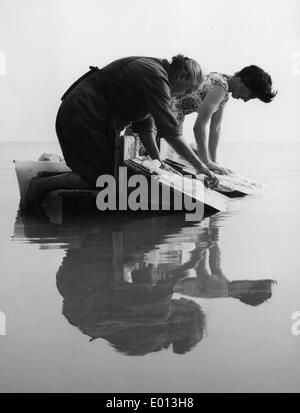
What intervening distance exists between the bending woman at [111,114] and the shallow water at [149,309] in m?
0.59

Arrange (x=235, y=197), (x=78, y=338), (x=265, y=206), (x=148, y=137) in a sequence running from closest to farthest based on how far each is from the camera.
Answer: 1. (x=78, y=338)
2. (x=148, y=137)
3. (x=265, y=206)
4. (x=235, y=197)

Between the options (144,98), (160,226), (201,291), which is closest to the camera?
(201,291)

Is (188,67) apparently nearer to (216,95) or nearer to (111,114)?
(111,114)

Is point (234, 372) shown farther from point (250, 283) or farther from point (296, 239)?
point (296, 239)

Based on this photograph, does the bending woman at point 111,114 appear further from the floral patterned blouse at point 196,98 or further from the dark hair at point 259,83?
the dark hair at point 259,83

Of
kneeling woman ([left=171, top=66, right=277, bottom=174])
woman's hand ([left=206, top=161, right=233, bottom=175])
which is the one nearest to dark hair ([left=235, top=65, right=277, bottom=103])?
kneeling woman ([left=171, top=66, right=277, bottom=174])

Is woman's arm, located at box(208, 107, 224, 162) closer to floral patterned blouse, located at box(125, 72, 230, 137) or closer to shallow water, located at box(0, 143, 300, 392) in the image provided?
floral patterned blouse, located at box(125, 72, 230, 137)

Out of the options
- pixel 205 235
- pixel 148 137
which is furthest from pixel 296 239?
pixel 148 137

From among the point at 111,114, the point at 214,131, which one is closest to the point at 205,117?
the point at 214,131

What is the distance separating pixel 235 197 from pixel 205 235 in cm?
171

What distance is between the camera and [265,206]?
394 centimetres

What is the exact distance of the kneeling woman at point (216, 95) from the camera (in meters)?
3.79

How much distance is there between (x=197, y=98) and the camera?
4.15 m

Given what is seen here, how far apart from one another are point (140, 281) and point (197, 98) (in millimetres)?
Answer: 2479
